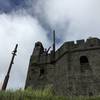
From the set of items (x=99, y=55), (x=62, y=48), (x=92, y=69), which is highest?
(x=62, y=48)

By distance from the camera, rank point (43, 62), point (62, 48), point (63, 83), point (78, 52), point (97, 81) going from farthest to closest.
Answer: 1. point (43, 62)
2. point (62, 48)
3. point (78, 52)
4. point (63, 83)
5. point (97, 81)

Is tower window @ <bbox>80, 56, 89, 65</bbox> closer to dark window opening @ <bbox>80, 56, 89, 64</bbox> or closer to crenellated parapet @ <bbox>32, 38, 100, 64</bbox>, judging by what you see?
dark window opening @ <bbox>80, 56, 89, 64</bbox>

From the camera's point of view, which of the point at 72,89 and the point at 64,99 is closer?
the point at 64,99

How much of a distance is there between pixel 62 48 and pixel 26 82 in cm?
532

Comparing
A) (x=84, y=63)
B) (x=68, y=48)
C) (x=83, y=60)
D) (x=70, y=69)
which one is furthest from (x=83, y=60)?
(x=68, y=48)

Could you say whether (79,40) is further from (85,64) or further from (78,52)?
(85,64)

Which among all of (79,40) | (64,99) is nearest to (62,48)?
(79,40)

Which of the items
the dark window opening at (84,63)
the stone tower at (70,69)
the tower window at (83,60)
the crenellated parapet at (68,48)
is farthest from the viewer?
the crenellated parapet at (68,48)

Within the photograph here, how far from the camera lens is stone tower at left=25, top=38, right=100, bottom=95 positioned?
1767cm

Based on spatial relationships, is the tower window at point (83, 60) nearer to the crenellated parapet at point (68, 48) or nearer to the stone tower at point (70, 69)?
the stone tower at point (70, 69)

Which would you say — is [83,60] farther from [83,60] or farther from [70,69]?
[70,69]

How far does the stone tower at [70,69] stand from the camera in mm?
17672

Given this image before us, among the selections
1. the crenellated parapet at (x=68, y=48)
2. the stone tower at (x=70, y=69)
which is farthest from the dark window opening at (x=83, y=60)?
the crenellated parapet at (x=68, y=48)

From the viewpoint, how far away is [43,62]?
22.9 m
